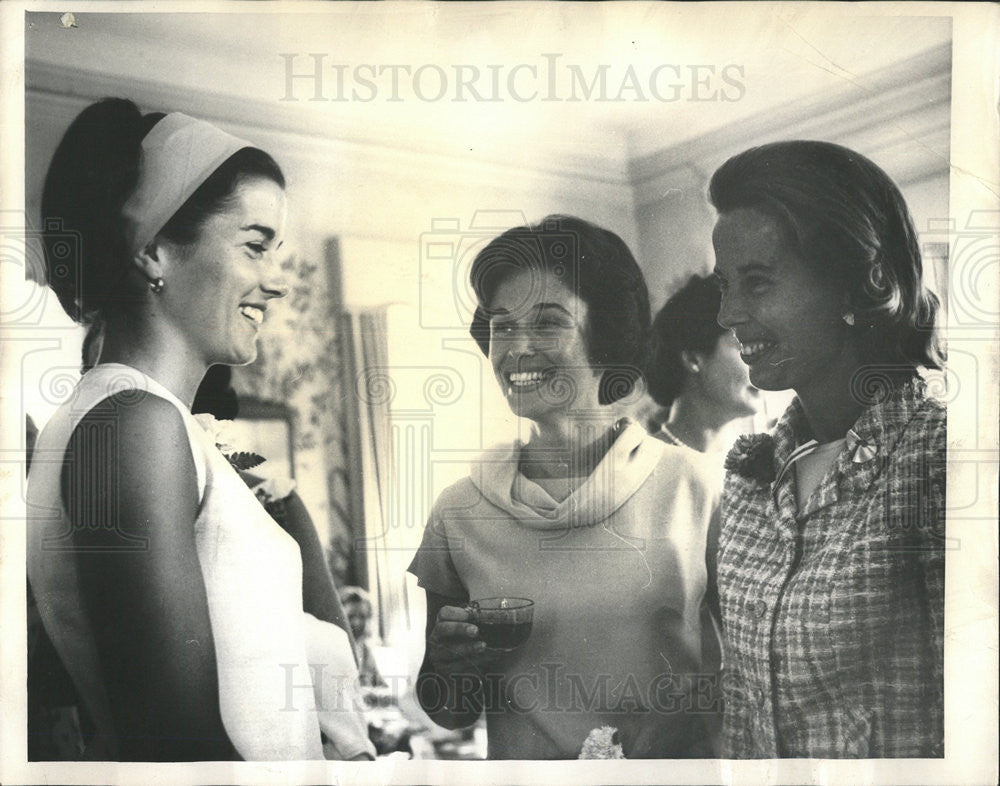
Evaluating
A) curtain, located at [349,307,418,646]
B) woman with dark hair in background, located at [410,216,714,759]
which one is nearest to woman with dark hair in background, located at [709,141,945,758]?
woman with dark hair in background, located at [410,216,714,759]

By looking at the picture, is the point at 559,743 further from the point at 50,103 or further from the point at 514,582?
the point at 50,103

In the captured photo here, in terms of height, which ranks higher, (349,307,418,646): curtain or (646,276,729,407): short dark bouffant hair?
(646,276,729,407): short dark bouffant hair

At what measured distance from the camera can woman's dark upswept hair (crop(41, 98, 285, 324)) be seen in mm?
1573

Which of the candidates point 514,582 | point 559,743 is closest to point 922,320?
point 514,582

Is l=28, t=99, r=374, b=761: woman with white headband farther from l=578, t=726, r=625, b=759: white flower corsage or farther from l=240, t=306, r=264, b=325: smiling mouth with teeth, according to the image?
l=578, t=726, r=625, b=759: white flower corsage

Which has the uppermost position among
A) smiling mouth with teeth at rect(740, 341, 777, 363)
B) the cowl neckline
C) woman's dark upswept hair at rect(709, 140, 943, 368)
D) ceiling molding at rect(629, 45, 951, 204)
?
ceiling molding at rect(629, 45, 951, 204)

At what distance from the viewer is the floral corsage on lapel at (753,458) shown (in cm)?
159

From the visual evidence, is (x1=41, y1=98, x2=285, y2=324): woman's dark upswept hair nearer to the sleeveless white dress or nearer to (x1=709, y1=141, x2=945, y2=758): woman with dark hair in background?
the sleeveless white dress

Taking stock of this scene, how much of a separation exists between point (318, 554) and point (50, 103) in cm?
95

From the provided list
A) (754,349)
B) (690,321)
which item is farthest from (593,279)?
(754,349)

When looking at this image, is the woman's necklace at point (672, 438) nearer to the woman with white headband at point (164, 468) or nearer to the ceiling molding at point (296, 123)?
the ceiling molding at point (296, 123)

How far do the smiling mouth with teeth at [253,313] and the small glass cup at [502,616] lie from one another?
641 mm

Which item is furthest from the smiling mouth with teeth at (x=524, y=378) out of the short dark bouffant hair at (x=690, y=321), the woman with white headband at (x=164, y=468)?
the woman with white headband at (x=164, y=468)

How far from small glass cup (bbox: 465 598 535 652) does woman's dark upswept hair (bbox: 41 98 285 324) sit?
2.77 ft
